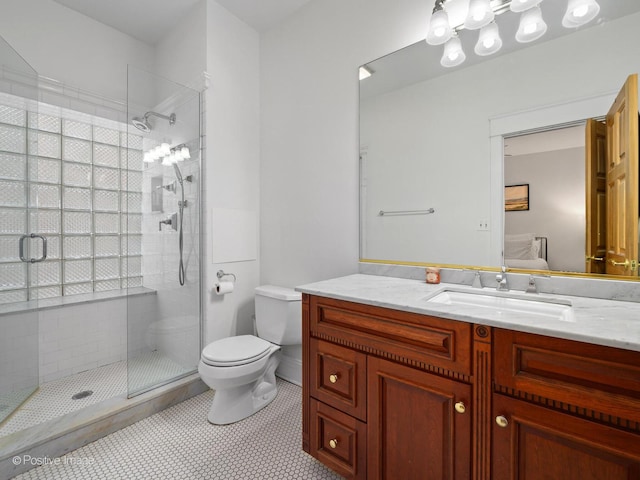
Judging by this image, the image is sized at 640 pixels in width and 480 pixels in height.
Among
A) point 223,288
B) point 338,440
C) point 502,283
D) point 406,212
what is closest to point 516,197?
point 502,283

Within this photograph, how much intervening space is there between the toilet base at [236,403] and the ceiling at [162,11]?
268 centimetres

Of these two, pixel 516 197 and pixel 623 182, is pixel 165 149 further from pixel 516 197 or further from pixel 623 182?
pixel 623 182

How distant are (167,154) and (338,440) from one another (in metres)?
2.11

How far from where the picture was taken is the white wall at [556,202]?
1310 millimetres

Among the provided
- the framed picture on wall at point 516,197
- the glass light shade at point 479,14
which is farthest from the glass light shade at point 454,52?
the framed picture on wall at point 516,197

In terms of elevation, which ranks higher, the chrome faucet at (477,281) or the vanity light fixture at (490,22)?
the vanity light fixture at (490,22)

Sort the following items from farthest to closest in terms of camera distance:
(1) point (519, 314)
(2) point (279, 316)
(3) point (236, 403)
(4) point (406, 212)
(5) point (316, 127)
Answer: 1. (5) point (316, 127)
2. (2) point (279, 316)
3. (3) point (236, 403)
4. (4) point (406, 212)
5. (1) point (519, 314)

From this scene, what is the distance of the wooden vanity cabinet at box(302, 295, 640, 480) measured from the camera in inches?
31.7

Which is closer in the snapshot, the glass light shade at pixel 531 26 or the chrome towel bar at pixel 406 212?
the glass light shade at pixel 531 26

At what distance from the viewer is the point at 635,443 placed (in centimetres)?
76

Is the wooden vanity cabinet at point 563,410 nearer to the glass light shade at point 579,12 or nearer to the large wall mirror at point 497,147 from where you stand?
the large wall mirror at point 497,147

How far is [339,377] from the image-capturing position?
4.40ft

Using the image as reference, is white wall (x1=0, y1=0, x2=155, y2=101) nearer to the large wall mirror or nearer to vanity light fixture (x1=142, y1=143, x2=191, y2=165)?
vanity light fixture (x1=142, y1=143, x2=191, y2=165)

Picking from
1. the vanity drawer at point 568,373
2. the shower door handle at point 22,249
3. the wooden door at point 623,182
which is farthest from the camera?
the shower door handle at point 22,249
